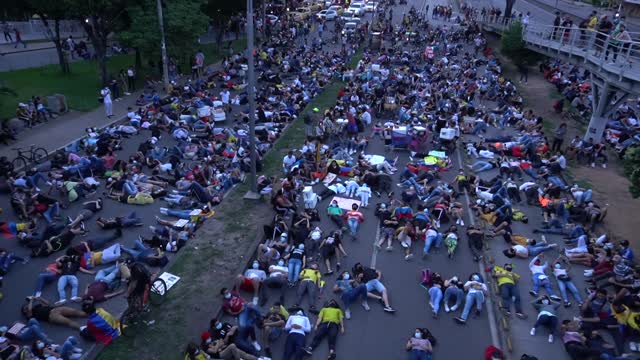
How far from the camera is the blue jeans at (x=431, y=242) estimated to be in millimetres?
13820

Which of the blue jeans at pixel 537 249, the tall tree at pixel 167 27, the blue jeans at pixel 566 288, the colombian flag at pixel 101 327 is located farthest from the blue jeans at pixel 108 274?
the tall tree at pixel 167 27

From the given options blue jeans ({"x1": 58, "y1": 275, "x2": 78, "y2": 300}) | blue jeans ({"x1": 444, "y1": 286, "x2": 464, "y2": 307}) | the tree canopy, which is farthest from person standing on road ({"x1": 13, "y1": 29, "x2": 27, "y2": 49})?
blue jeans ({"x1": 444, "y1": 286, "x2": 464, "y2": 307})

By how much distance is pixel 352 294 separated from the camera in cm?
1149

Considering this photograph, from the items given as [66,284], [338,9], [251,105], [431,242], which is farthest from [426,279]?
[338,9]

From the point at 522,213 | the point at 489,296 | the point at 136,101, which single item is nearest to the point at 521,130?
the point at 522,213

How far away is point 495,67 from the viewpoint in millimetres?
36812

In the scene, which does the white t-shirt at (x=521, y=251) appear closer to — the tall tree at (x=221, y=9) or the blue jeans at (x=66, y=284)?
the blue jeans at (x=66, y=284)

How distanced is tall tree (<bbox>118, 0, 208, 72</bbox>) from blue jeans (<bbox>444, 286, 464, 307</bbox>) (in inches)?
892

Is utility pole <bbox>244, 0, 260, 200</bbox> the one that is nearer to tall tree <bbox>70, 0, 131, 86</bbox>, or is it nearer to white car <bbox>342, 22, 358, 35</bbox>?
tall tree <bbox>70, 0, 131, 86</bbox>

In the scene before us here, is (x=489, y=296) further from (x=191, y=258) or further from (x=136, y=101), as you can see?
(x=136, y=101)

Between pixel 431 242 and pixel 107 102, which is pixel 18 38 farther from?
pixel 431 242

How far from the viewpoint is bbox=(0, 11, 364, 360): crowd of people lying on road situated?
10.4 metres

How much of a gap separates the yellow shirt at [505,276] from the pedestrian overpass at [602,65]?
35.4ft

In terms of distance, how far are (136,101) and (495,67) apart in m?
27.1
